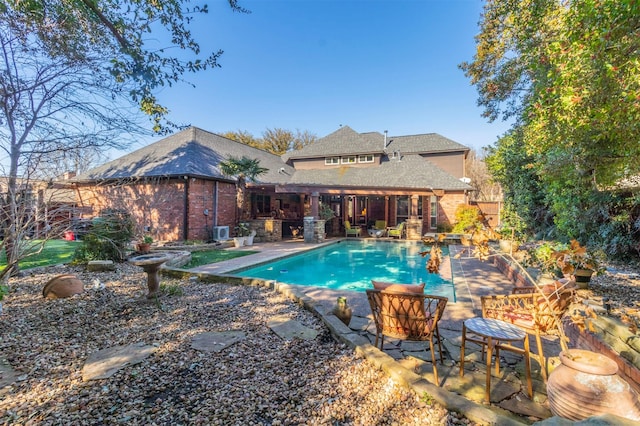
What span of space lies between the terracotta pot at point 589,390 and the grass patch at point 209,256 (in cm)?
832

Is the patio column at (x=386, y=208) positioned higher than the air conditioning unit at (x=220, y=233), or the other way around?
the patio column at (x=386, y=208)

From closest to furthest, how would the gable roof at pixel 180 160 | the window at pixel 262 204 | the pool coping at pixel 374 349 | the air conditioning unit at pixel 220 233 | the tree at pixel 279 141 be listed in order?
the pool coping at pixel 374 349 < the gable roof at pixel 180 160 < the air conditioning unit at pixel 220 233 < the window at pixel 262 204 < the tree at pixel 279 141

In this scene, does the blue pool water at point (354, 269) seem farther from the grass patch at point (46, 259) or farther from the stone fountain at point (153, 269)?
the grass patch at point (46, 259)

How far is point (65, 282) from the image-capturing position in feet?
17.1

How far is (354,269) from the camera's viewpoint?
1051 cm

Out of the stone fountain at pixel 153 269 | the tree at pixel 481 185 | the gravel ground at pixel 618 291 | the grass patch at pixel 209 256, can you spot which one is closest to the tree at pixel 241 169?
the grass patch at pixel 209 256

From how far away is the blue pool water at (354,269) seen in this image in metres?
8.45

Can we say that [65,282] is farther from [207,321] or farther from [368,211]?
[368,211]

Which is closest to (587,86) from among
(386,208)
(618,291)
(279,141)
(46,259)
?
(618,291)

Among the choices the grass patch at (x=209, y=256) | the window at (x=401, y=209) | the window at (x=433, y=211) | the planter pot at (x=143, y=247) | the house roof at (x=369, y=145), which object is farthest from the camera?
the house roof at (x=369, y=145)

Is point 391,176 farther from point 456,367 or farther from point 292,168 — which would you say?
point 456,367

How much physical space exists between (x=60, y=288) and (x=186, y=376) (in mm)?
3931

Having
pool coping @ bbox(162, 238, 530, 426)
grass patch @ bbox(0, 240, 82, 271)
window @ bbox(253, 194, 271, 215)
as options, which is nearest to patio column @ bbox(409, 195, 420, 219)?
window @ bbox(253, 194, 271, 215)

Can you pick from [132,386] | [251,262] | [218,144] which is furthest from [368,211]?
[132,386]
